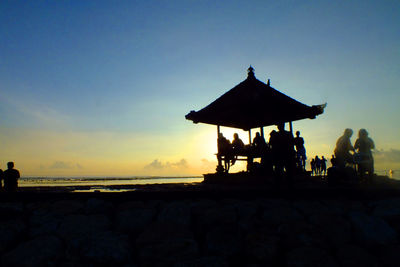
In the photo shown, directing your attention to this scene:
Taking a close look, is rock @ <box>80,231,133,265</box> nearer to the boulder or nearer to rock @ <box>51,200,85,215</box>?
rock @ <box>51,200,85,215</box>

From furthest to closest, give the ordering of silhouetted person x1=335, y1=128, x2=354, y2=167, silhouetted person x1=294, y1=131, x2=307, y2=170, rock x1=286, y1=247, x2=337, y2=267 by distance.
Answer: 1. silhouetted person x1=294, y1=131, x2=307, y2=170
2. silhouetted person x1=335, y1=128, x2=354, y2=167
3. rock x1=286, y1=247, x2=337, y2=267

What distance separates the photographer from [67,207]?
414cm

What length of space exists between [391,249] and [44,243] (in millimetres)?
4463

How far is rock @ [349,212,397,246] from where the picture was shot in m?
3.49

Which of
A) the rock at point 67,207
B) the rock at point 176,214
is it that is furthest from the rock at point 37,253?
the rock at point 176,214

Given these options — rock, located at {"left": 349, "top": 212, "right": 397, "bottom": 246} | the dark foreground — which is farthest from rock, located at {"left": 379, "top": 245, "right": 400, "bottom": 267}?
rock, located at {"left": 349, "top": 212, "right": 397, "bottom": 246}

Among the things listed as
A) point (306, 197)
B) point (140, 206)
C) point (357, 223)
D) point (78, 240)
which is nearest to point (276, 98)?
point (306, 197)

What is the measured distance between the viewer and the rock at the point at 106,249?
3.16 metres

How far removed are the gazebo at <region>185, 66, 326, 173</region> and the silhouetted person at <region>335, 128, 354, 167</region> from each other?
6.47 ft

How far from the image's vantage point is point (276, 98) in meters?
9.19

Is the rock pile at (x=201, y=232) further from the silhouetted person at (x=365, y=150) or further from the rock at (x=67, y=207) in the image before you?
the silhouetted person at (x=365, y=150)

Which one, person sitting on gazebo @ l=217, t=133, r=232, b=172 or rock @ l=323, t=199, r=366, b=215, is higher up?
person sitting on gazebo @ l=217, t=133, r=232, b=172

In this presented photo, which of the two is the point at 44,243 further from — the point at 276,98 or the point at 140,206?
the point at 276,98

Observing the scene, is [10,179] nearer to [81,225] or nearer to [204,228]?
[81,225]
